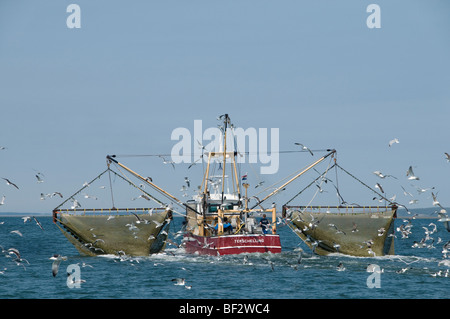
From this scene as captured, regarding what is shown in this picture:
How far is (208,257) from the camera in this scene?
51562 mm

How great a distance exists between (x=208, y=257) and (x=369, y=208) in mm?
13199

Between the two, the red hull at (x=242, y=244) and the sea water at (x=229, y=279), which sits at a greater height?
the red hull at (x=242, y=244)

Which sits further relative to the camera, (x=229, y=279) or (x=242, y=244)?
Result: (x=242, y=244)

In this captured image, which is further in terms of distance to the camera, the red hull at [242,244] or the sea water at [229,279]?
the red hull at [242,244]

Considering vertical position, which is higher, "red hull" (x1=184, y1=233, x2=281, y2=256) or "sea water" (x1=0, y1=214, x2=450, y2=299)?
"red hull" (x1=184, y1=233, x2=281, y2=256)

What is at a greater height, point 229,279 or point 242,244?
point 242,244

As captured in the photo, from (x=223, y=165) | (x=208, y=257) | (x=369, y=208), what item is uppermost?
(x=223, y=165)

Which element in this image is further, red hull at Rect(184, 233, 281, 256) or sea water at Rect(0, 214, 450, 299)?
red hull at Rect(184, 233, 281, 256)

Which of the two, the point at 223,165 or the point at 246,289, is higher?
the point at 223,165
